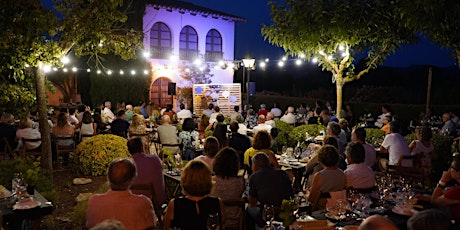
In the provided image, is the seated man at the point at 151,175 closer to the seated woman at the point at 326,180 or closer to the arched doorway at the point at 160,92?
the seated woman at the point at 326,180

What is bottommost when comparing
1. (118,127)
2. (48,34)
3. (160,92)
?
(118,127)

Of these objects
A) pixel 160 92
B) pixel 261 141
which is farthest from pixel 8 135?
pixel 160 92

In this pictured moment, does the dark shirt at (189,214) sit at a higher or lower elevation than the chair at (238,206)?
higher

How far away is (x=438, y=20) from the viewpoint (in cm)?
577

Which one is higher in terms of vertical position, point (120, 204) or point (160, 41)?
point (160, 41)

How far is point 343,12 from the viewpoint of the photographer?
9.22 metres

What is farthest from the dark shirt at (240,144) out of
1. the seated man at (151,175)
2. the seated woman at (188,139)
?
the seated man at (151,175)

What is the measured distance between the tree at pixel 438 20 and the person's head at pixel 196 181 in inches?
148

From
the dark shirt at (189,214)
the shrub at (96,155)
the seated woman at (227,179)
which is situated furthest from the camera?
the shrub at (96,155)

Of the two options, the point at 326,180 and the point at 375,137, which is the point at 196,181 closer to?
the point at 326,180

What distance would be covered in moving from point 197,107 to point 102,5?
13071 mm

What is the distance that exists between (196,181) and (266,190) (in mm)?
1263

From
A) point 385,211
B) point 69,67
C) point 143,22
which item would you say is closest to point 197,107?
point 143,22

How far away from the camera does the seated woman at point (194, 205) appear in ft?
11.8
